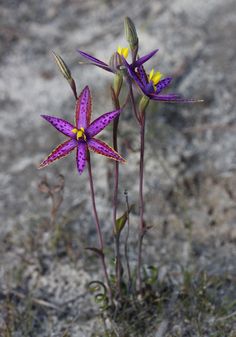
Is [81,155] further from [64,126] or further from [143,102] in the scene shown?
[143,102]

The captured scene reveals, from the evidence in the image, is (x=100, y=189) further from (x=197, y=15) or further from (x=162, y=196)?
(x=197, y=15)

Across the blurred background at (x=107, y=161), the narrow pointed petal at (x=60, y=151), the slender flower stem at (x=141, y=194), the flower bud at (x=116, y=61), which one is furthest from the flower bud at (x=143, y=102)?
the blurred background at (x=107, y=161)

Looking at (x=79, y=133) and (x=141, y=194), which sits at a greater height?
(x=79, y=133)

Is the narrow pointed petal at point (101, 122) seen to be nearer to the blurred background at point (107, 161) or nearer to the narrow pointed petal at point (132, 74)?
the narrow pointed petal at point (132, 74)

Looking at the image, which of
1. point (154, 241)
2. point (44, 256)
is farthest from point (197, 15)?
point (44, 256)

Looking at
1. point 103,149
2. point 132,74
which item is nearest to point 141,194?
point 103,149

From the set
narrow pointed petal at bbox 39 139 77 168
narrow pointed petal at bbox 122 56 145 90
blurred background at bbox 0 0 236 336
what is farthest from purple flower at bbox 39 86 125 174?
blurred background at bbox 0 0 236 336

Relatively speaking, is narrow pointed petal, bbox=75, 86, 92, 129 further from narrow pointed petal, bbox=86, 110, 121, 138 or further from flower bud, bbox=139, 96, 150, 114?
flower bud, bbox=139, 96, 150, 114
